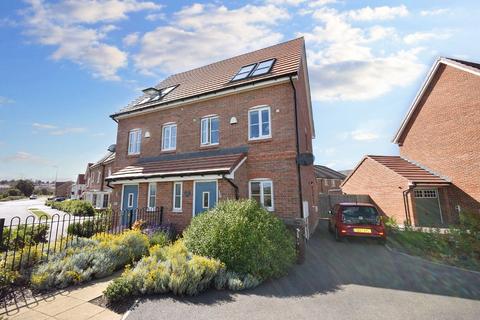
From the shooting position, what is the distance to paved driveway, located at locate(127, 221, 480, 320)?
15.2 feet

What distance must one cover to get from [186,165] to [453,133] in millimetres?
18086

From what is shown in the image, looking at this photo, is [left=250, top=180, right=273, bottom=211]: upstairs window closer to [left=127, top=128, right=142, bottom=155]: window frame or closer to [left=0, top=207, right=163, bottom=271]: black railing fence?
[left=0, top=207, right=163, bottom=271]: black railing fence

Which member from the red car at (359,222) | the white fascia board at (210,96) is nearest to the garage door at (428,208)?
the red car at (359,222)

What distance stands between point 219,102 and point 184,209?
19.2 feet

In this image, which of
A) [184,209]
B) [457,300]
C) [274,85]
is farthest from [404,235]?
[184,209]

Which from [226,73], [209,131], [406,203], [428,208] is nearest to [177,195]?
[209,131]

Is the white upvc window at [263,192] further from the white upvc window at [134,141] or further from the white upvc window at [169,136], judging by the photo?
the white upvc window at [134,141]

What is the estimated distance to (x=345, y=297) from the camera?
5.39 metres

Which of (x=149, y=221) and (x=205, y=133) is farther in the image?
(x=205, y=133)

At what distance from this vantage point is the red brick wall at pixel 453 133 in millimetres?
15347

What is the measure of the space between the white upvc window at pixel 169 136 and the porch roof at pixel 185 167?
950 millimetres

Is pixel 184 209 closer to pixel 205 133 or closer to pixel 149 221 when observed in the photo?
pixel 149 221

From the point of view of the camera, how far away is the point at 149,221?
12.0 metres

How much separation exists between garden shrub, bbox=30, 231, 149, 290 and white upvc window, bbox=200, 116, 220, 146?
6163mm
